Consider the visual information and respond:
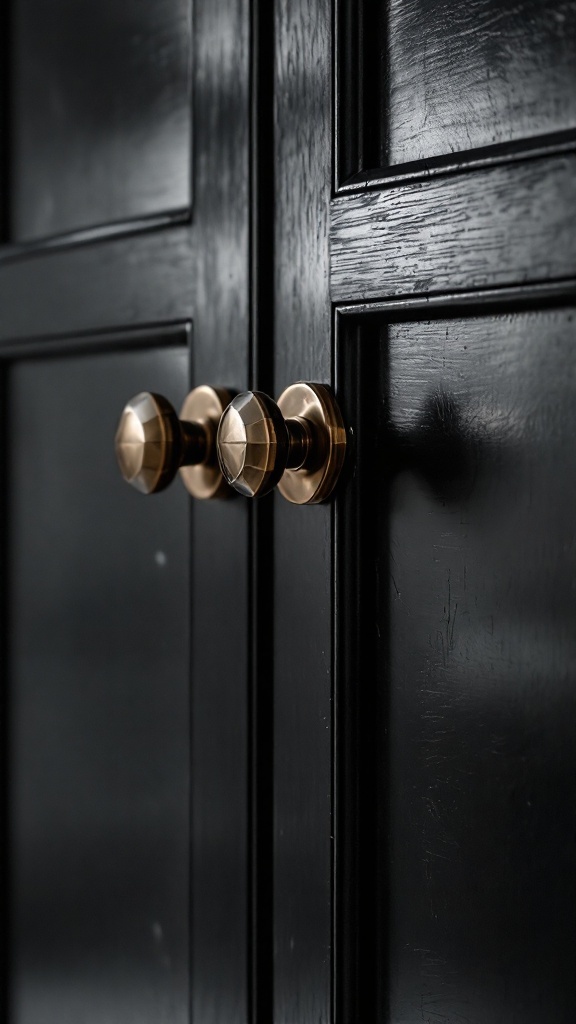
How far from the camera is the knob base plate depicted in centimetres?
44

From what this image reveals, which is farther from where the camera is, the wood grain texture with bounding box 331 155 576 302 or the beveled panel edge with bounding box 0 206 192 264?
the beveled panel edge with bounding box 0 206 192 264

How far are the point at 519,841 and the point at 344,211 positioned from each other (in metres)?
0.27

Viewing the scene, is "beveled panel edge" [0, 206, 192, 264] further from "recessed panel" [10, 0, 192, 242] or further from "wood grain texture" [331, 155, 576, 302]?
"wood grain texture" [331, 155, 576, 302]

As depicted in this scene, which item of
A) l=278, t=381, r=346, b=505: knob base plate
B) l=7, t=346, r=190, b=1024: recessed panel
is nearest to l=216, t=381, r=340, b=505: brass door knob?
l=278, t=381, r=346, b=505: knob base plate

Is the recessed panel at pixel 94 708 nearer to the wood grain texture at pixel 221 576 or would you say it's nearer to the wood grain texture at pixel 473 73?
the wood grain texture at pixel 221 576

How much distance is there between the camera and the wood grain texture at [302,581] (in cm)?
45

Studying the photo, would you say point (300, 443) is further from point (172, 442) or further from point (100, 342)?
point (100, 342)

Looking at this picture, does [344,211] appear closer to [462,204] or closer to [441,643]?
[462,204]

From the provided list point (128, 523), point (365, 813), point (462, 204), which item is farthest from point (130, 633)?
point (462, 204)

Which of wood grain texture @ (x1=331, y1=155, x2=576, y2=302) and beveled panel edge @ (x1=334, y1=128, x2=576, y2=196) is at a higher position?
beveled panel edge @ (x1=334, y1=128, x2=576, y2=196)

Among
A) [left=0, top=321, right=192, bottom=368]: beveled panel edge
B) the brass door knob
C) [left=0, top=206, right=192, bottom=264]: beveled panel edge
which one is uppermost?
[left=0, top=206, right=192, bottom=264]: beveled panel edge

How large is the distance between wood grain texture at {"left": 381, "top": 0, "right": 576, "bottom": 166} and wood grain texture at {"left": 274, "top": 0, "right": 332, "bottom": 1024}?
32mm

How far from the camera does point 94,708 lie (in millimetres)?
578

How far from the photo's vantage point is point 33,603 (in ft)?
2.04
